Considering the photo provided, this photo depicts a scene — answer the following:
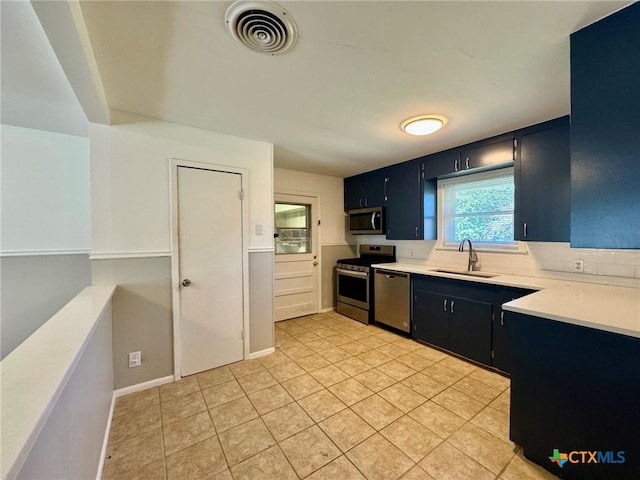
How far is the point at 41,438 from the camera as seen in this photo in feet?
2.38

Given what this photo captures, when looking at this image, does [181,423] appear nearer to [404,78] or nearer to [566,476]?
[566,476]

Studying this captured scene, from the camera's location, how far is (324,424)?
1.88 meters

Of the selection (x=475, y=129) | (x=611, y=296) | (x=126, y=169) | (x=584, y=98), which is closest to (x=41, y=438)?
(x=126, y=169)

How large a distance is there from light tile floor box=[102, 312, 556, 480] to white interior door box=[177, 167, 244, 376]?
0.24 meters

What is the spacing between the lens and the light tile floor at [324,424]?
1.53 metres

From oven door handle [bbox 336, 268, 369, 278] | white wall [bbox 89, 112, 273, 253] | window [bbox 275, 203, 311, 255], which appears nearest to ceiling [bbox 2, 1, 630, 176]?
white wall [bbox 89, 112, 273, 253]

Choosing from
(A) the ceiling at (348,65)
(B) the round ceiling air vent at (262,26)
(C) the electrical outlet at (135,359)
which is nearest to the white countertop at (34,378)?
(C) the electrical outlet at (135,359)

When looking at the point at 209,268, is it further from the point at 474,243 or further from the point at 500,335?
the point at 474,243

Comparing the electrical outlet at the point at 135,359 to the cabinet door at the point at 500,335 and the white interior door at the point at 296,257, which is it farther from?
the cabinet door at the point at 500,335

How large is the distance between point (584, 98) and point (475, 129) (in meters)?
1.26

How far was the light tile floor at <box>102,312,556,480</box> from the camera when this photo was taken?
1.53 m

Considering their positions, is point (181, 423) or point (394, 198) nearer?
point (181, 423)

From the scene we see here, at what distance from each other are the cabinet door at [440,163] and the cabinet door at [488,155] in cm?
8

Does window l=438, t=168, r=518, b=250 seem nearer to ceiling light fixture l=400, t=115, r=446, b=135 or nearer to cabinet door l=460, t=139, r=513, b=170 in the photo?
cabinet door l=460, t=139, r=513, b=170
